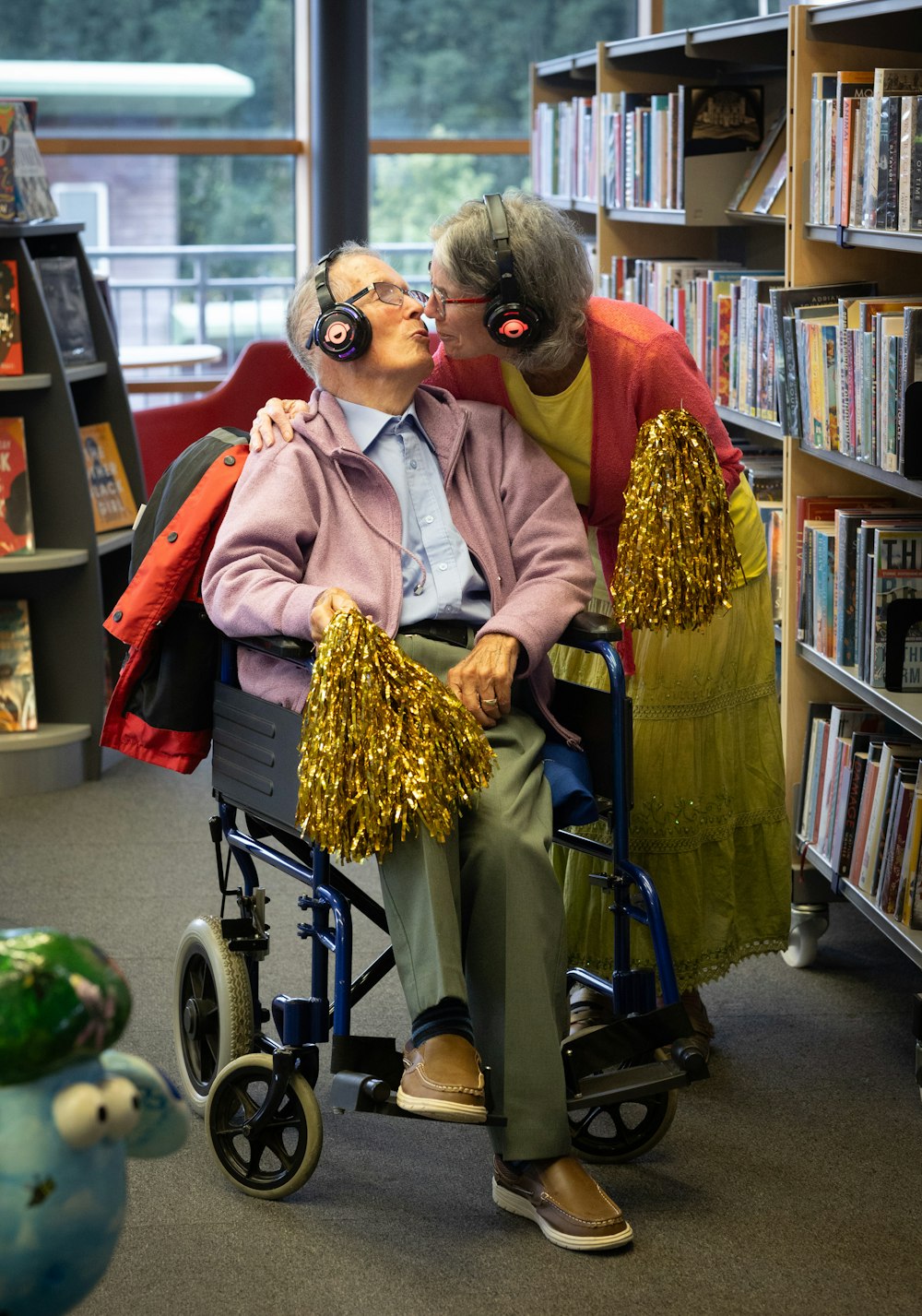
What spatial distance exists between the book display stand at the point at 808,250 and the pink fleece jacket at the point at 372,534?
59 centimetres

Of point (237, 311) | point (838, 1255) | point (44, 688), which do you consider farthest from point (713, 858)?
point (237, 311)

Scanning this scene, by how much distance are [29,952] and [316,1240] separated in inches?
37.5

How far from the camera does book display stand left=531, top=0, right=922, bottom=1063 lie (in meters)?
2.48

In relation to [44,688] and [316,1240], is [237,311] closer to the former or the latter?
[44,688]

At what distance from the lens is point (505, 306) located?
2064 mm

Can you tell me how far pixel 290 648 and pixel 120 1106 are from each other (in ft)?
2.73

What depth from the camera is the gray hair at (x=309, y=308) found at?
7.04 feet

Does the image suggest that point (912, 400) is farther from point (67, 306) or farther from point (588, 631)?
point (67, 306)

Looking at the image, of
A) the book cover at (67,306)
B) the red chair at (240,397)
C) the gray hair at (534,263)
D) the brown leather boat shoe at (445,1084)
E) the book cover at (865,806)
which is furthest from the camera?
the red chair at (240,397)

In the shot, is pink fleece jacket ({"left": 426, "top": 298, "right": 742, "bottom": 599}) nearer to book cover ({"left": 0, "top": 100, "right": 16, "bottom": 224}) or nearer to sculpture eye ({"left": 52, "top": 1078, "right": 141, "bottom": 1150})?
sculpture eye ({"left": 52, "top": 1078, "right": 141, "bottom": 1150})

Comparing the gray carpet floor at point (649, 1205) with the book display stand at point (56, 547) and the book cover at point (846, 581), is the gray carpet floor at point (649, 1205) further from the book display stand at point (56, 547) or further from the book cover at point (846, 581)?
the book display stand at point (56, 547)

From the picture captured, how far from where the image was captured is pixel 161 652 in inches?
84.5

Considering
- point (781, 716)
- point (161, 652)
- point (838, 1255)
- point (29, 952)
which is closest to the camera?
point (29, 952)

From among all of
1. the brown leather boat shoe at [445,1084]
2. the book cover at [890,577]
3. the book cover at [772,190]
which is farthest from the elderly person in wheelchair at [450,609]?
the book cover at [772,190]
